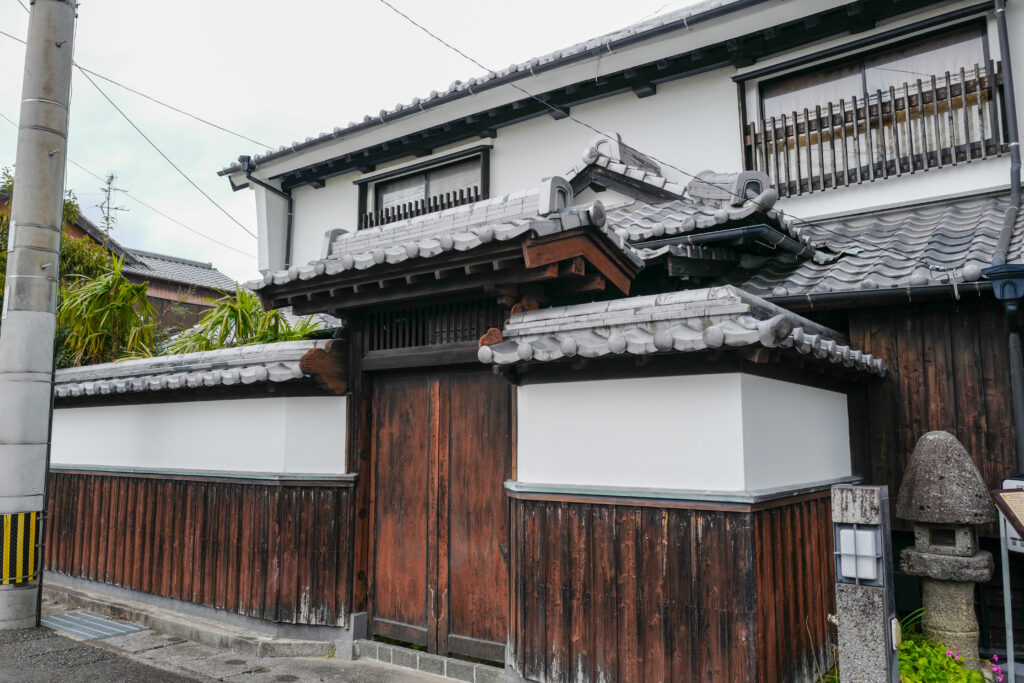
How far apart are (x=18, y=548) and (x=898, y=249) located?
10.7 meters

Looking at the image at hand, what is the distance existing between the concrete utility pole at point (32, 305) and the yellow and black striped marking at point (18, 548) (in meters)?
0.01

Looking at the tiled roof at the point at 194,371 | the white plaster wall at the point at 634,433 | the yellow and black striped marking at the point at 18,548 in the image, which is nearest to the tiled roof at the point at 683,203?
the white plaster wall at the point at 634,433

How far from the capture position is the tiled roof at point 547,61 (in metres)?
10.0

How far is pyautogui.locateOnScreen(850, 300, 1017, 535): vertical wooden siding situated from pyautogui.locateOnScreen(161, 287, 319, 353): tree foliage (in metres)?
8.23

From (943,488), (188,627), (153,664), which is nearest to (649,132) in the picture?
(943,488)

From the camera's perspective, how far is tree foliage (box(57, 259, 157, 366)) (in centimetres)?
1236

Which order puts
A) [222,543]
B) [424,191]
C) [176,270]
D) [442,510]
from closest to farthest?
[442,510]
[222,543]
[424,191]
[176,270]

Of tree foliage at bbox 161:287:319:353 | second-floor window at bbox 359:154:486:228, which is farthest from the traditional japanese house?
second-floor window at bbox 359:154:486:228

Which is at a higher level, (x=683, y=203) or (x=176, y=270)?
(x=176, y=270)

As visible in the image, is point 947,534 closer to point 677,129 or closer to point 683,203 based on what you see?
point 683,203

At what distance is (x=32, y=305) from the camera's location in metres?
8.88

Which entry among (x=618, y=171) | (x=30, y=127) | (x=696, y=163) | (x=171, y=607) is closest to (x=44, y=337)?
(x=30, y=127)

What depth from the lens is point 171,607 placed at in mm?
8883

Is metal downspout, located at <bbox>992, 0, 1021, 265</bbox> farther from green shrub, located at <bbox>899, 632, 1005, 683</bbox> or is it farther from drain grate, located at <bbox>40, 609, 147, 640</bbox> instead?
drain grate, located at <bbox>40, 609, 147, 640</bbox>
